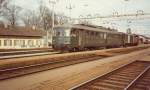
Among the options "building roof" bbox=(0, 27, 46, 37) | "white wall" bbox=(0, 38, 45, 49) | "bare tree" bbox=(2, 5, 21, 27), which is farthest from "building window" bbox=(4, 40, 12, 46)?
"bare tree" bbox=(2, 5, 21, 27)

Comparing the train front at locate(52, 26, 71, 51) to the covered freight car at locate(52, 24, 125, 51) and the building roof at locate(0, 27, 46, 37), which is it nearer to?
the covered freight car at locate(52, 24, 125, 51)

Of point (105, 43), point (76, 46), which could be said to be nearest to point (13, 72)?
point (76, 46)

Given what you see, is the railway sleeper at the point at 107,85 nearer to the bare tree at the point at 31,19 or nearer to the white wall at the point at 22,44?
the white wall at the point at 22,44

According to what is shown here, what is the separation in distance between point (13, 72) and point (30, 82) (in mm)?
2797

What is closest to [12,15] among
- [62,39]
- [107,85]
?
[62,39]

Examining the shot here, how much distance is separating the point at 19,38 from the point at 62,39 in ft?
93.3

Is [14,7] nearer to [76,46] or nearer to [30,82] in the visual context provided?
[76,46]

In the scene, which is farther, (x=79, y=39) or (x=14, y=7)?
(x=14, y=7)

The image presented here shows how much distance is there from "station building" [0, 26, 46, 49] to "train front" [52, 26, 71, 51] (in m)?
22.3

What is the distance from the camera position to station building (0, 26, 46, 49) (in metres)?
52.8

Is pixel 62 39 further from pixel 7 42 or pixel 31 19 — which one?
pixel 31 19

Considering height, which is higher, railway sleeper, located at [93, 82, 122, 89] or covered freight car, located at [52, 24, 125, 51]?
covered freight car, located at [52, 24, 125, 51]

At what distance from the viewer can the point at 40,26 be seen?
91062mm

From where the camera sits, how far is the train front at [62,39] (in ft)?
97.8
